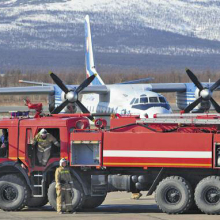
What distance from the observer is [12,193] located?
1981 cm

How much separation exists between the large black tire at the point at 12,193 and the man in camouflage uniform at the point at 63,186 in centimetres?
121

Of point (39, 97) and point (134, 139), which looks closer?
point (134, 139)

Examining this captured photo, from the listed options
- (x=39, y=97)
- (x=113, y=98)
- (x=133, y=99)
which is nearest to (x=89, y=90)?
(x=113, y=98)

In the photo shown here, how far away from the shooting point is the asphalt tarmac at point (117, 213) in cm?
1822

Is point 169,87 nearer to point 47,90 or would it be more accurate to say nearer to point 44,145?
point 47,90

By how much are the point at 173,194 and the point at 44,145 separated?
3.59 meters

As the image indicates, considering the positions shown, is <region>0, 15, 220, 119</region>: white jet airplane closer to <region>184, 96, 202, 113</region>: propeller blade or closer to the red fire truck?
<region>184, 96, 202, 113</region>: propeller blade

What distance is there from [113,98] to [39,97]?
5948 cm

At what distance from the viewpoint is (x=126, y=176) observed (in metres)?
19.4

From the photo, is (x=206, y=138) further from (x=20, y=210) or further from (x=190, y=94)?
(x=190, y=94)

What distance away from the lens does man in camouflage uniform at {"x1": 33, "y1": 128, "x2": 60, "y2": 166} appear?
64.5ft

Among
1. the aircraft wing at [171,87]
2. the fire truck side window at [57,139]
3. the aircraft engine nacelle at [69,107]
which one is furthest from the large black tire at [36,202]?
the aircraft wing at [171,87]

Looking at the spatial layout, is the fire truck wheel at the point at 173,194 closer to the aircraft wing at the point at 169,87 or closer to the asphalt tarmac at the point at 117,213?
the asphalt tarmac at the point at 117,213

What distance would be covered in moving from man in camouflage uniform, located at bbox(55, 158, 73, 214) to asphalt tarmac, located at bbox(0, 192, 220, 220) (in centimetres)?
32
